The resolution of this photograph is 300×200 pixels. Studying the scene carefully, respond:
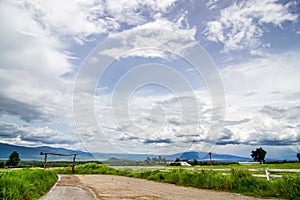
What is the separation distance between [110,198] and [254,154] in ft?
206

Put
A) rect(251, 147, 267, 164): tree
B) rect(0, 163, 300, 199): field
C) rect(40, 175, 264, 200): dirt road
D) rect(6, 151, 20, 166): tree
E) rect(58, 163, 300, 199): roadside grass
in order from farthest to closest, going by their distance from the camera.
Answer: rect(251, 147, 267, 164): tree
rect(6, 151, 20, 166): tree
rect(40, 175, 264, 200): dirt road
rect(58, 163, 300, 199): roadside grass
rect(0, 163, 300, 199): field

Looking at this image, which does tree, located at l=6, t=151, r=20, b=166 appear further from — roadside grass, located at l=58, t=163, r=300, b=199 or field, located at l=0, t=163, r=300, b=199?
field, located at l=0, t=163, r=300, b=199

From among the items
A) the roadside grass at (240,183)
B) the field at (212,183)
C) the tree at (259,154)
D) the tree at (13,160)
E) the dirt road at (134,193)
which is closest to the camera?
the field at (212,183)

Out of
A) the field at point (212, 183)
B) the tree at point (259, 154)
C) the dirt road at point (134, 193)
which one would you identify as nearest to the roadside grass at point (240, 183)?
the field at point (212, 183)

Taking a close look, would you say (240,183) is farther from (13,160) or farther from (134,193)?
(13,160)

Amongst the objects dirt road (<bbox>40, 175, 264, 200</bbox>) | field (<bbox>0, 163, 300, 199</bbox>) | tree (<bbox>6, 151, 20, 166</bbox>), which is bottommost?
dirt road (<bbox>40, 175, 264, 200</bbox>)

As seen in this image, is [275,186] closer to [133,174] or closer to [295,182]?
[295,182]

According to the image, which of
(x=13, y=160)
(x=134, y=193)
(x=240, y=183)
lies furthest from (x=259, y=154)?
(x=134, y=193)

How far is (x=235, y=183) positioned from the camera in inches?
498

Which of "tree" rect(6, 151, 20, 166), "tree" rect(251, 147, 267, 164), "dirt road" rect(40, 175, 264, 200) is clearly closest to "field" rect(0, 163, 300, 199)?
"dirt road" rect(40, 175, 264, 200)

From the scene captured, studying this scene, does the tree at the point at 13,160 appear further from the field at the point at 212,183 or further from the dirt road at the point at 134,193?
the dirt road at the point at 134,193

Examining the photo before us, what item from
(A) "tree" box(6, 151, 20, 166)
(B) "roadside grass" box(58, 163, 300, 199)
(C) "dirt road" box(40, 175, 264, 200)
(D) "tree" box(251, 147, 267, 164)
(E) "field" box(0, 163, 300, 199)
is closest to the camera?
(E) "field" box(0, 163, 300, 199)

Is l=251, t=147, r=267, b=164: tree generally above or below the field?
above

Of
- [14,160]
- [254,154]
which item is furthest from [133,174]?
[254,154]
